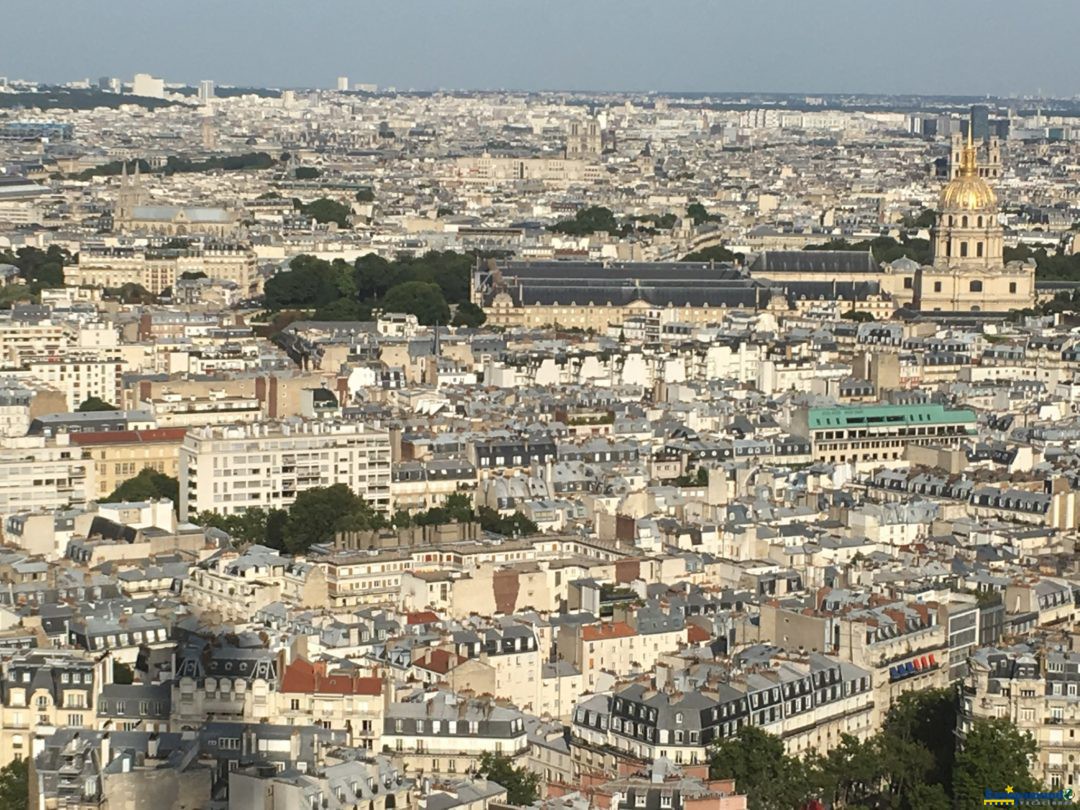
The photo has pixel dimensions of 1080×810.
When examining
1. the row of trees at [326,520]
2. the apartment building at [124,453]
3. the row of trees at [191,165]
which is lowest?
the row of trees at [326,520]

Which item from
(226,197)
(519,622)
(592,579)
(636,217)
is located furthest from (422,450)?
(226,197)

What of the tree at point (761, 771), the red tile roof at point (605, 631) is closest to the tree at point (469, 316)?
the red tile roof at point (605, 631)

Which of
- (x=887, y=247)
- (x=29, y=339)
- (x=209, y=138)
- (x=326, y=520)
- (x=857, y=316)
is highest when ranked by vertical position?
(x=209, y=138)

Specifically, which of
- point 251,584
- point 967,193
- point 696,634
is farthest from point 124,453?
point 967,193

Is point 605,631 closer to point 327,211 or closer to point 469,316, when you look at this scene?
point 469,316

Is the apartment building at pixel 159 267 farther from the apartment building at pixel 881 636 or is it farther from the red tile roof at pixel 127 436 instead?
the apartment building at pixel 881 636

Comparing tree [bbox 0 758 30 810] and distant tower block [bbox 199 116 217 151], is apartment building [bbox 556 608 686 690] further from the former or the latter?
distant tower block [bbox 199 116 217 151]
